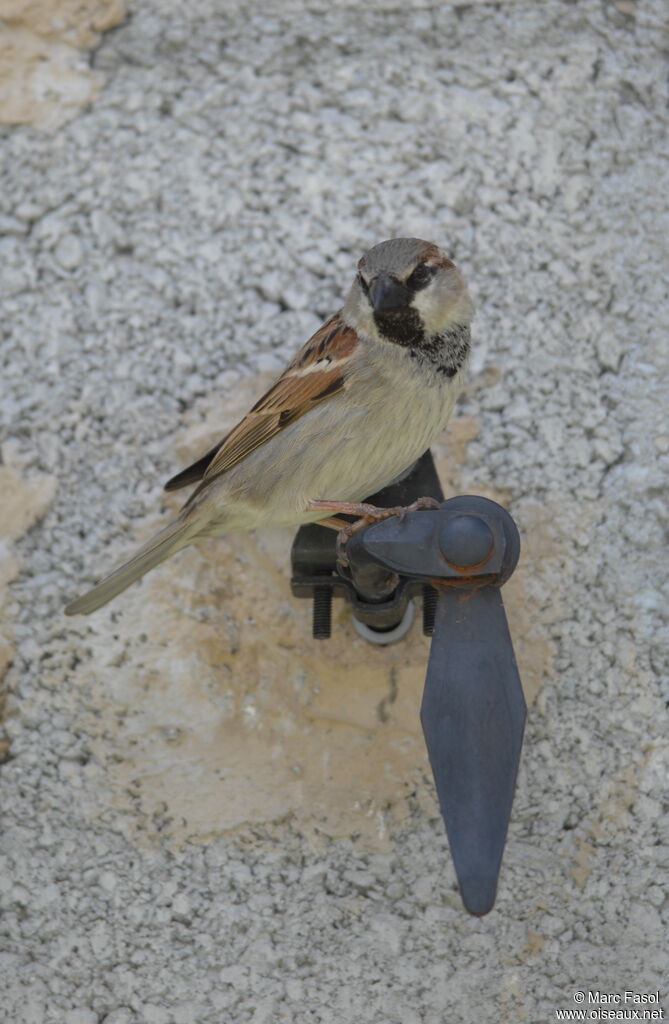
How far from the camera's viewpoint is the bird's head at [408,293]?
184cm

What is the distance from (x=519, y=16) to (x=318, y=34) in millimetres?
366

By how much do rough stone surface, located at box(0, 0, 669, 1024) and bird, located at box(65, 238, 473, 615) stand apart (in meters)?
0.13

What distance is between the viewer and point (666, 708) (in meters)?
1.82

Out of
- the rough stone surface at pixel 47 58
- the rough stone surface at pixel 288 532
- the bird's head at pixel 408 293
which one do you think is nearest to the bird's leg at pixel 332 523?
the rough stone surface at pixel 288 532

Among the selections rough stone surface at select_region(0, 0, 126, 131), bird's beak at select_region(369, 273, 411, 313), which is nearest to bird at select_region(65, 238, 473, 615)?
bird's beak at select_region(369, 273, 411, 313)

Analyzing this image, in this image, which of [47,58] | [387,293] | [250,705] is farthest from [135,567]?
[47,58]

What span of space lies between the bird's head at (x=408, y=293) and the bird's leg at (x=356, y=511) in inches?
10.5

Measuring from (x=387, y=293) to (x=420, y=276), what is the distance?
0.22 ft

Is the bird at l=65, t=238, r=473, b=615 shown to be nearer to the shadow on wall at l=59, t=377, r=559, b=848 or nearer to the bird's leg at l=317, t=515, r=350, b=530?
the bird's leg at l=317, t=515, r=350, b=530

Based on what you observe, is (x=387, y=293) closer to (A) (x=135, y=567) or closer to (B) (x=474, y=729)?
(A) (x=135, y=567)

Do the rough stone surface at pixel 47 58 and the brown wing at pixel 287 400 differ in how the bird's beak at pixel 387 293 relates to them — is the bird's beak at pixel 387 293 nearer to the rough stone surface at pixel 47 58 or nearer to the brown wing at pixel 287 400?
the brown wing at pixel 287 400

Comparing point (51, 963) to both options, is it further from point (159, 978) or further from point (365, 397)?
point (365, 397)

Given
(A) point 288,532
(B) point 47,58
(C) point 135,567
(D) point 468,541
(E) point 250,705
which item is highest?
(B) point 47,58

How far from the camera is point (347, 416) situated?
1.92 m
